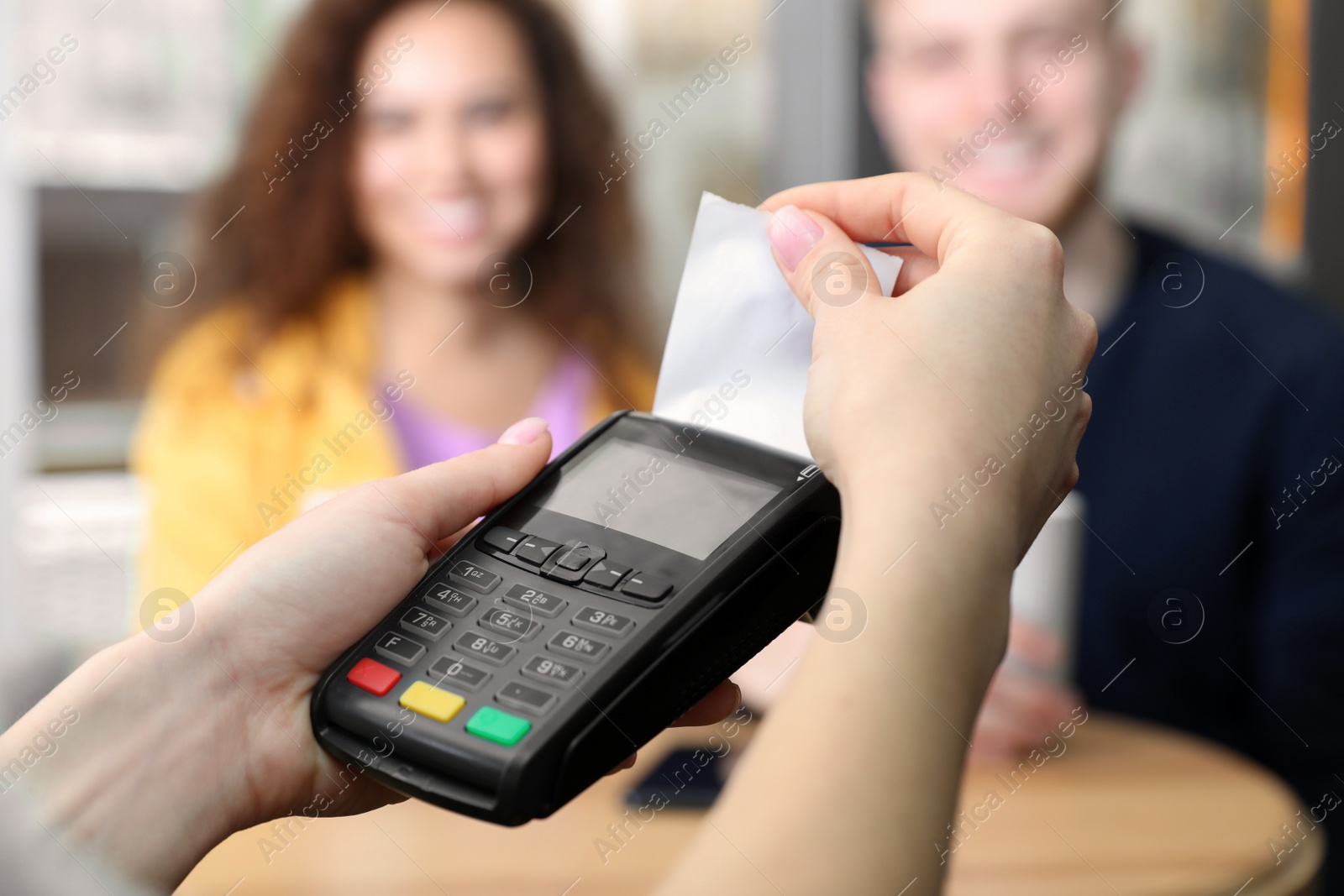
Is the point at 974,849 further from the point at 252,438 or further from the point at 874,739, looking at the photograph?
→ the point at 252,438

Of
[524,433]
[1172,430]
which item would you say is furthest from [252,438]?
[1172,430]

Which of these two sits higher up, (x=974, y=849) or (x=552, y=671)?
(x=552, y=671)

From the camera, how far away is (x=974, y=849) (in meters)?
0.62

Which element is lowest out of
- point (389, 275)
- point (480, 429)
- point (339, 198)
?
point (480, 429)

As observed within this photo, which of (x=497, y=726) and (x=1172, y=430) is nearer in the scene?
(x=497, y=726)

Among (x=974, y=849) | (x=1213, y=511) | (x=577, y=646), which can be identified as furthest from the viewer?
(x=1213, y=511)

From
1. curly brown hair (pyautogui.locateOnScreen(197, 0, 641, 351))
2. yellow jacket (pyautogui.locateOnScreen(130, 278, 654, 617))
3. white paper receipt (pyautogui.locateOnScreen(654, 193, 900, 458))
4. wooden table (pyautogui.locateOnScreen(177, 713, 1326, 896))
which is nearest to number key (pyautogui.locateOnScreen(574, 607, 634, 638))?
white paper receipt (pyautogui.locateOnScreen(654, 193, 900, 458))

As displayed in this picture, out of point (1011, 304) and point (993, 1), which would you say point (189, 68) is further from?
point (1011, 304)

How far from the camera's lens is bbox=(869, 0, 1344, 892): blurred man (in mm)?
1067

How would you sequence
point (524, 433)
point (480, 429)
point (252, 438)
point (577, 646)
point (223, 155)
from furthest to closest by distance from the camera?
1. point (223, 155)
2. point (480, 429)
3. point (252, 438)
4. point (524, 433)
5. point (577, 646)

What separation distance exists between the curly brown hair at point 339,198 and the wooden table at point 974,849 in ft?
2.69

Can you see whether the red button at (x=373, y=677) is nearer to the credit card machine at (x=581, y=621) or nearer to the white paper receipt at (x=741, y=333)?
the credit card machine at (x=581, y=621)

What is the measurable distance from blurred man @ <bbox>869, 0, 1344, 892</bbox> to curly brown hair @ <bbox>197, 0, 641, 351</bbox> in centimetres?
45

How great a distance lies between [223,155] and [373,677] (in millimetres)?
1270
